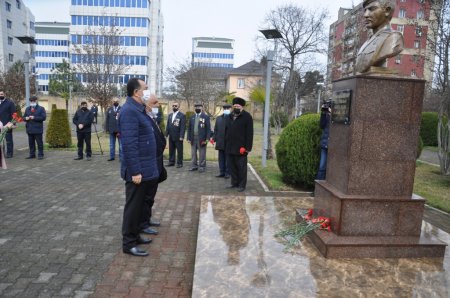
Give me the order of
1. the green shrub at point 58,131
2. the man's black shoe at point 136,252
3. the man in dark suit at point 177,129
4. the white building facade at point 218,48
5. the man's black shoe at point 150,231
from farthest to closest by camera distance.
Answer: the white building facade at point 218,48 < the green shrub at point 58,131 < the man in dark suit at point 177,129 < the man's black shoe at point 150,231 < the man's black shoe at point 136,252

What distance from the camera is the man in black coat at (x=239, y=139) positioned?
7.50 m

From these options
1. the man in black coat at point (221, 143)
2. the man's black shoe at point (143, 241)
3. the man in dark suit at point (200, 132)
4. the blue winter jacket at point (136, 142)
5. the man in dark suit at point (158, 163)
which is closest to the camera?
the blue winter jacket at point (136, 142)

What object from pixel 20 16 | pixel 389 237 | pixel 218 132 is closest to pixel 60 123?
pixel 218 132

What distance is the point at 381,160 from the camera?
13.8 feet

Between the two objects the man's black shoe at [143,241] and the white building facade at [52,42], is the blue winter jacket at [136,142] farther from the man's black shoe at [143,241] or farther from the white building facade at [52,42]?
the white building facade at [52,42]

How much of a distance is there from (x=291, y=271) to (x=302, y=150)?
4.43m

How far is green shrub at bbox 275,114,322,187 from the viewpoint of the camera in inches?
301

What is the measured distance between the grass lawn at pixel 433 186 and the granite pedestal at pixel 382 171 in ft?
11.4

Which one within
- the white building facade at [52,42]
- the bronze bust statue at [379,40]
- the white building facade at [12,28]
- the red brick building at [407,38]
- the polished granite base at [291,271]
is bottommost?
the polished granite base at [291,271]

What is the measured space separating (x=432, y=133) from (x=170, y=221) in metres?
20.7

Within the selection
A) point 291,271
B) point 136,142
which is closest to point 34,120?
point 136,142

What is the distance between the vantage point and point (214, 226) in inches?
191

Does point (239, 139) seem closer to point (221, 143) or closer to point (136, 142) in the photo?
point (221, 143)

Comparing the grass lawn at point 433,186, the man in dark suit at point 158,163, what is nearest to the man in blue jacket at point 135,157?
the man in dark suit at point 158,163
